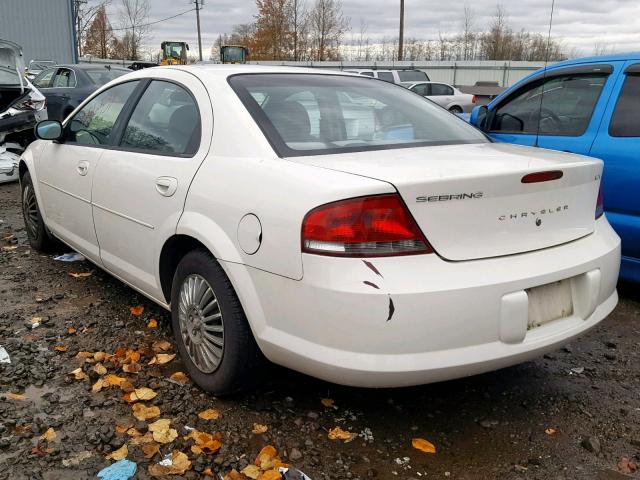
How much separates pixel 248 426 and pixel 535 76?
358cm

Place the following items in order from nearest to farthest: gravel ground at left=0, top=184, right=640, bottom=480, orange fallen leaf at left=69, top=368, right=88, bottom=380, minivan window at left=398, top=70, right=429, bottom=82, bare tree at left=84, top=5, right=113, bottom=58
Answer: gravel ground at left=0, top=184, right=640, bottom=480 → orange fallen leaf at left=69, top=368, right=88, bottom=380 → minivan window at left=398, top=70, right=429, bottom=82 → bare tree at left=84, top=5, right=113, bottom=58

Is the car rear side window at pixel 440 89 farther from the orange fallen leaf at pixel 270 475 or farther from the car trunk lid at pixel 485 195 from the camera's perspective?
the orange fallen leaf at pixel 270 475

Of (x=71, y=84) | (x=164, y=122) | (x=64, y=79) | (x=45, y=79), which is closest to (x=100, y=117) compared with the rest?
(x=164, y=122)

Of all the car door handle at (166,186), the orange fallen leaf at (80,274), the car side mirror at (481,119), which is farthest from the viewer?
the car side mirror at (481,119)

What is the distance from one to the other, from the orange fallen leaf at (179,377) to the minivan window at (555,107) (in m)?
2.86

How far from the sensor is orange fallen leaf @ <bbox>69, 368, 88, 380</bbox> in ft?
9.74

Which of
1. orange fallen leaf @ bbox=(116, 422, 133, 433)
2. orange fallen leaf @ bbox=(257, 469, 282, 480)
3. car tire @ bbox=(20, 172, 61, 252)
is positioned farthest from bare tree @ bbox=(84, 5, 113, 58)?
orange fallen leaf @ bbox=(257, 469, 282, 480)

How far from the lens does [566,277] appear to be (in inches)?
94.2

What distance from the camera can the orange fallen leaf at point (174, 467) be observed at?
226cm

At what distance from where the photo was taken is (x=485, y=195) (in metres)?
2.24

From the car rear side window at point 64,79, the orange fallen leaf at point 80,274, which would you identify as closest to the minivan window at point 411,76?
the car rear side window at point 64,79

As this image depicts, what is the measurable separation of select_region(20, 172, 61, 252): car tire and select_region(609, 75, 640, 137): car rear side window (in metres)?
4.31

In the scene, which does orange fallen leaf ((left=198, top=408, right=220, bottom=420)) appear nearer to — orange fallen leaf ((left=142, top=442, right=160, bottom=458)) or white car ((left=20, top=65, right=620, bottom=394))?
white car ((left=20, top=65, right=620, bottom=394))

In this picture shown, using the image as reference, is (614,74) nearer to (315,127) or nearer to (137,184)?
(315,127)
